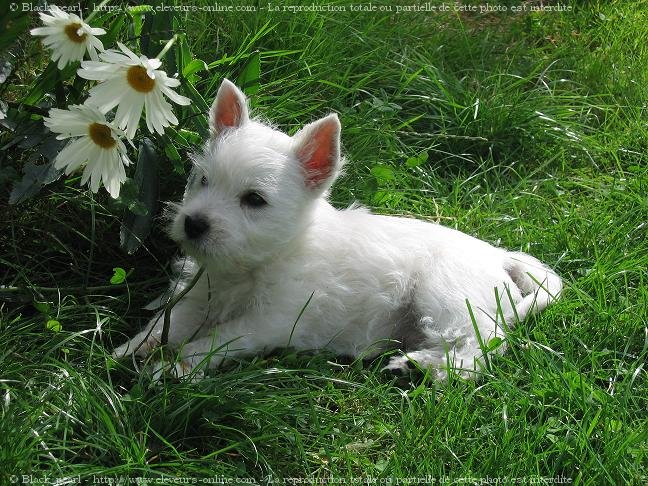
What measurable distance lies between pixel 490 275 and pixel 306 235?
85 centimetres

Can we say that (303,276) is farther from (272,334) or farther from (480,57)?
(480,57)

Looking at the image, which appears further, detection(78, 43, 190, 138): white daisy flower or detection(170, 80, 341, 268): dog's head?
detection(170, 80, 341, 268): dog's head

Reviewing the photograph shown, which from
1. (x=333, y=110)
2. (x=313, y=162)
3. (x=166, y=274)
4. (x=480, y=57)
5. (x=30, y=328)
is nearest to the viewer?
(x=30, y=328)

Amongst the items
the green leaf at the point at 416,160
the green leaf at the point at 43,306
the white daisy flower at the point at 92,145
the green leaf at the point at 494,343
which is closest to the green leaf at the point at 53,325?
the green leaf at the point at 43,306

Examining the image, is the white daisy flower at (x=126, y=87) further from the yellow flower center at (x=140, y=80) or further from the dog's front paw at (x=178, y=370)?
the dog's front paw at (x=178, y=370)

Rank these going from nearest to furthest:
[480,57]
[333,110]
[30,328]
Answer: [30,328]
[333,110]
[480,57]

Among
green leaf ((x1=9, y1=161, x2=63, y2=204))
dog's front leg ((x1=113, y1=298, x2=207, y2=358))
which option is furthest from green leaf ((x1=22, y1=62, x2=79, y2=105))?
dog's front leg ((x1=113, y1=298, x2=207, y2=358))

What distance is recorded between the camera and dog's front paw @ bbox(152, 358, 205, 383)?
3.49 meters

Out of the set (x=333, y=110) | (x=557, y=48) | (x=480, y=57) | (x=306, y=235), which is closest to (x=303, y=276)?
(x=306, y=235)

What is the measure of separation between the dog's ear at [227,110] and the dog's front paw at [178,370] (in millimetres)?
1090

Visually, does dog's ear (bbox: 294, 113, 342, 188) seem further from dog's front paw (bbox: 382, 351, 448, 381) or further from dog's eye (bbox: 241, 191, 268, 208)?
dog's front paw (bbox: 382, 351, 448, 381)

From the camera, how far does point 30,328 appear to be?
3.76 meters

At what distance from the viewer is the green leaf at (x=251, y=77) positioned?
454 cm

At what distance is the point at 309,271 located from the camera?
4117mm
